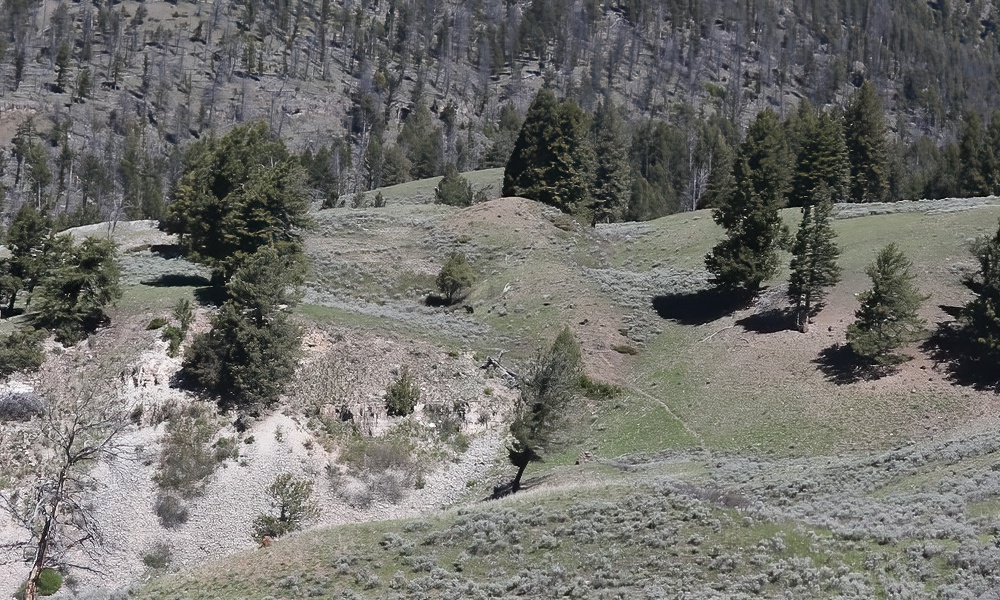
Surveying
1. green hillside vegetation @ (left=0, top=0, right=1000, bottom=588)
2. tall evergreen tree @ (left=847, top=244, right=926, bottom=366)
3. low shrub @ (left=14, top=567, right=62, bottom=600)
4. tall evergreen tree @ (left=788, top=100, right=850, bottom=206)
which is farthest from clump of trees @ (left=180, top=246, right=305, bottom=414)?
tall evergreen tree @ (left=788, top=100, right=850, bottom=206)

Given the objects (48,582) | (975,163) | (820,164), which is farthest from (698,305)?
(975,163)

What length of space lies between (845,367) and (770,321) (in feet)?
25.3

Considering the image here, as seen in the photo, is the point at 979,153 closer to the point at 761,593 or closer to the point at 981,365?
the point at 981,365

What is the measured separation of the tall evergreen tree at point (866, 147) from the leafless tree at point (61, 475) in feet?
217

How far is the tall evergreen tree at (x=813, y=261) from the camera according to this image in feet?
162

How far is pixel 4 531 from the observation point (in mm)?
37094

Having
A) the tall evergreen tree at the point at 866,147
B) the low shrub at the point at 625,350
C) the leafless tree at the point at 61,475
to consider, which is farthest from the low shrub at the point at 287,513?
the tall evergreen tree at the point at 866,147

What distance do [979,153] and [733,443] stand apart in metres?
59.1

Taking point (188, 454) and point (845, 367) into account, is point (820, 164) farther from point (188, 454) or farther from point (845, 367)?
point (188, 454)

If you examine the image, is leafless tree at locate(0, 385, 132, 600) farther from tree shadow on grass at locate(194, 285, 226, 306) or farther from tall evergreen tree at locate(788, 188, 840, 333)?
tall evergreen tree at locate(788, 188, 840, 333)

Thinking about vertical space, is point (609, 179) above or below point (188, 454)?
above

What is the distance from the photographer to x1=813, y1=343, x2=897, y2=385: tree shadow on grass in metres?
44.4

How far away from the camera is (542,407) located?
3872cm

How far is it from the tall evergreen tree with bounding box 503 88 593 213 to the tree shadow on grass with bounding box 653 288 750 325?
58.9 feet
